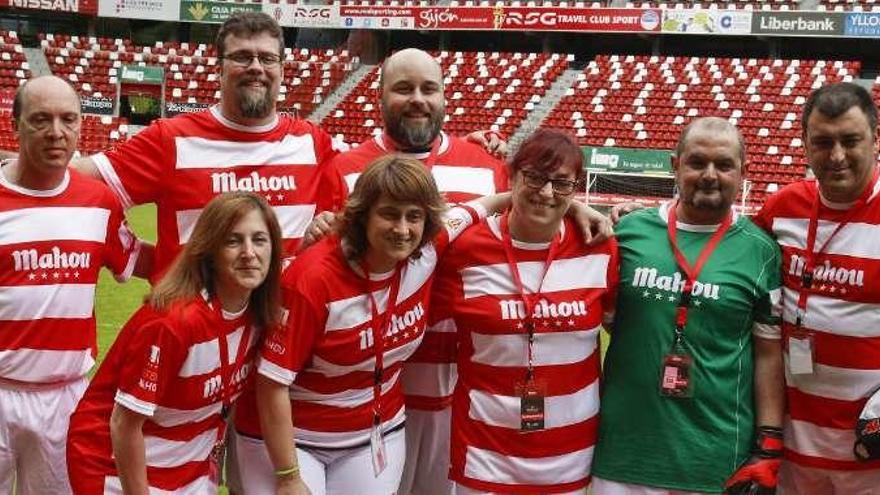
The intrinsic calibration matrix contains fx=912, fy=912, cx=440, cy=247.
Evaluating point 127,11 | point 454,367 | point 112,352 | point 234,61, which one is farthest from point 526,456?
point 127,11

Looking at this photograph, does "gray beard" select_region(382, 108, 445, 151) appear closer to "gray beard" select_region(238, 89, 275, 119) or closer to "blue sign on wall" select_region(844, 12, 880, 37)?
"gray beard" select_region(238, 89, 275, 119)

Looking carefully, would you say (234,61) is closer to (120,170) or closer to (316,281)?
(120,170)

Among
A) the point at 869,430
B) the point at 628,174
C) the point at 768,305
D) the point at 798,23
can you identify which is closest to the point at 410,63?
the point at 768,305

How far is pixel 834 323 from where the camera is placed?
331 cm

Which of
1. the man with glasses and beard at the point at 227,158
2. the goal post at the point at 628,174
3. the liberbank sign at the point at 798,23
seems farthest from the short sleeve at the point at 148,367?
the liberbank sign at the point at 798,23

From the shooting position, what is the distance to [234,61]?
3826 mm

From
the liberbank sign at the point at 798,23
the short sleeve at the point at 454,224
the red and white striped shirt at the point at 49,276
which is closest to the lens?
the short sleeve at the point at 454,224

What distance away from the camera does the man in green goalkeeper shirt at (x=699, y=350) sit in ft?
10.3

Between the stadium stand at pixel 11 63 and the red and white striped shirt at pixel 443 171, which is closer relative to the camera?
the red and white striped shirt at pixel 443 171

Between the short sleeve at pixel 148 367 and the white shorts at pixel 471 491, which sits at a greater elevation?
the short sleeve at pixel 148 367

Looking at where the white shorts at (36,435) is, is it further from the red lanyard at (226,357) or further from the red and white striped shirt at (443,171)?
the red and white striped shirt at (443,171)

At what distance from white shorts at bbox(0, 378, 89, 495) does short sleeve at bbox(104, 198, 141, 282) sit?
19.7 inches

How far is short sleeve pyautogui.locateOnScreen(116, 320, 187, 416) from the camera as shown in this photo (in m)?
2.89

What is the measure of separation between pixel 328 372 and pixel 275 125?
122cm
